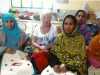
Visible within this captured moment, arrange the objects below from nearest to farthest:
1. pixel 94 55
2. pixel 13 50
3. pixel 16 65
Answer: pixel 94 55
pixel 16 65
pixel 13 50

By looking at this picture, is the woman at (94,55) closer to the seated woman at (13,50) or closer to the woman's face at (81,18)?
the woman's face at (81,18)

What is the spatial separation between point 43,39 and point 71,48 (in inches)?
14.9

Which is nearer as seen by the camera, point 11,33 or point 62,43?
point 62,43

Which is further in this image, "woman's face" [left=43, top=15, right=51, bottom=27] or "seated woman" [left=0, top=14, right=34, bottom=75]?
"woman's face" [left=43, top=15, right=51, bottom=27]

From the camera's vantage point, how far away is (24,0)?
3.10 metres

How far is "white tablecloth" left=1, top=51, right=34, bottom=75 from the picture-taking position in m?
2.81

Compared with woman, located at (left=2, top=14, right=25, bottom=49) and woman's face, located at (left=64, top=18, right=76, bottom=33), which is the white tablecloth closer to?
woman, located at (left=2, top=14, right=25, bottom=49)

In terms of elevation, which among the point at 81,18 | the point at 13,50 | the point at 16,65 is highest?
the point at 81,18

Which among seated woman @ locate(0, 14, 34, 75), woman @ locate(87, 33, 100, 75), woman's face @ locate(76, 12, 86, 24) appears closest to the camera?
woman @ locate(87, 33, 100, 75)

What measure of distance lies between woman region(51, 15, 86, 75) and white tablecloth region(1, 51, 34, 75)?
0.36 meters

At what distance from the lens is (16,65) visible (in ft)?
9.46

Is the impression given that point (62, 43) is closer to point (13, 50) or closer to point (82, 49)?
point (82, 49)

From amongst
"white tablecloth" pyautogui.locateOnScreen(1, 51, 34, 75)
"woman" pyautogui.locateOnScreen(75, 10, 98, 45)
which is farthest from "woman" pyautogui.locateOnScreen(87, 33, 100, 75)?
"white tablecloth" pyautogui.locateOnScreen(1, 51, 34, 75)

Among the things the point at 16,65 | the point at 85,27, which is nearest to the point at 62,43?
the point at 85,27
